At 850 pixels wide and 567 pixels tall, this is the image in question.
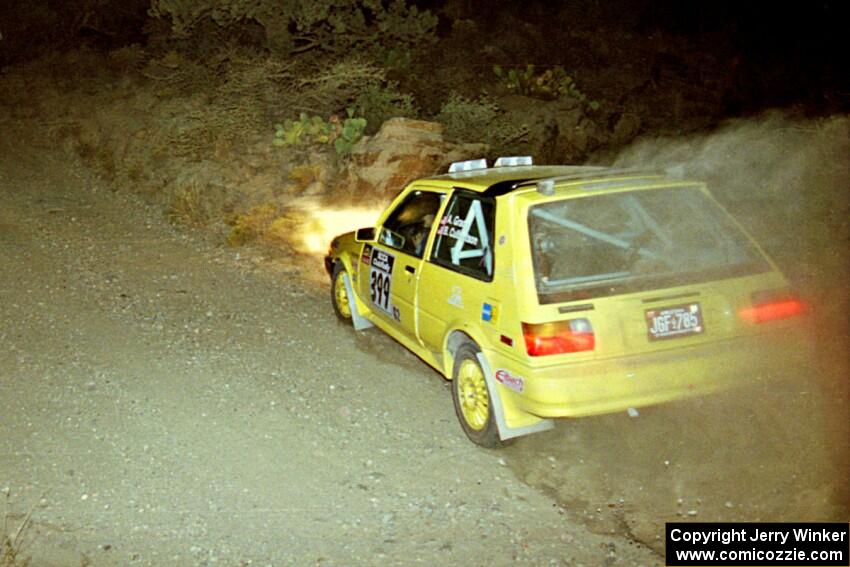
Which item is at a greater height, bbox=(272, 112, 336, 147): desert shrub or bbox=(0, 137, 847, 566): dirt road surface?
bbox=(272, 112, 336, 147): desert shrub

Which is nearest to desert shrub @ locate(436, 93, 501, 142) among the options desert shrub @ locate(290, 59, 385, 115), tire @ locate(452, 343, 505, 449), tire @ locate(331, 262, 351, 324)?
desert shrub @ locate(290, 59, 385, 115)

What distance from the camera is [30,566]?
4.17m

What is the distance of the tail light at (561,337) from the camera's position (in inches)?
182

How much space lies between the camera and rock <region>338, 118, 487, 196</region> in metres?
10.8

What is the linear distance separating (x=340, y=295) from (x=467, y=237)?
8.17 feet

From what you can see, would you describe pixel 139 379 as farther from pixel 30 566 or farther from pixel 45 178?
pixel 45 178

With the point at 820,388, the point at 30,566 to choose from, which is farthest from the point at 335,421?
the point at 820,388

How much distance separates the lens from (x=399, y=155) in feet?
35.8

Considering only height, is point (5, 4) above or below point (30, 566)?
above

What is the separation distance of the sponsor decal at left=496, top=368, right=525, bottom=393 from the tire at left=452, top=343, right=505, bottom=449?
0.60ft

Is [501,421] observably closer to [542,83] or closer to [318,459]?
[318,459]

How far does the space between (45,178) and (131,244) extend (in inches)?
143

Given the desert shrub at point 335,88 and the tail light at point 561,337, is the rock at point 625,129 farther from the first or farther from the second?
the tail light at point 561,337

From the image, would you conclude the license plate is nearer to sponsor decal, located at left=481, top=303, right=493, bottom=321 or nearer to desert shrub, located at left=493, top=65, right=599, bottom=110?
sponsor decal, located at left=481, top=303, right=493, bottom=321
